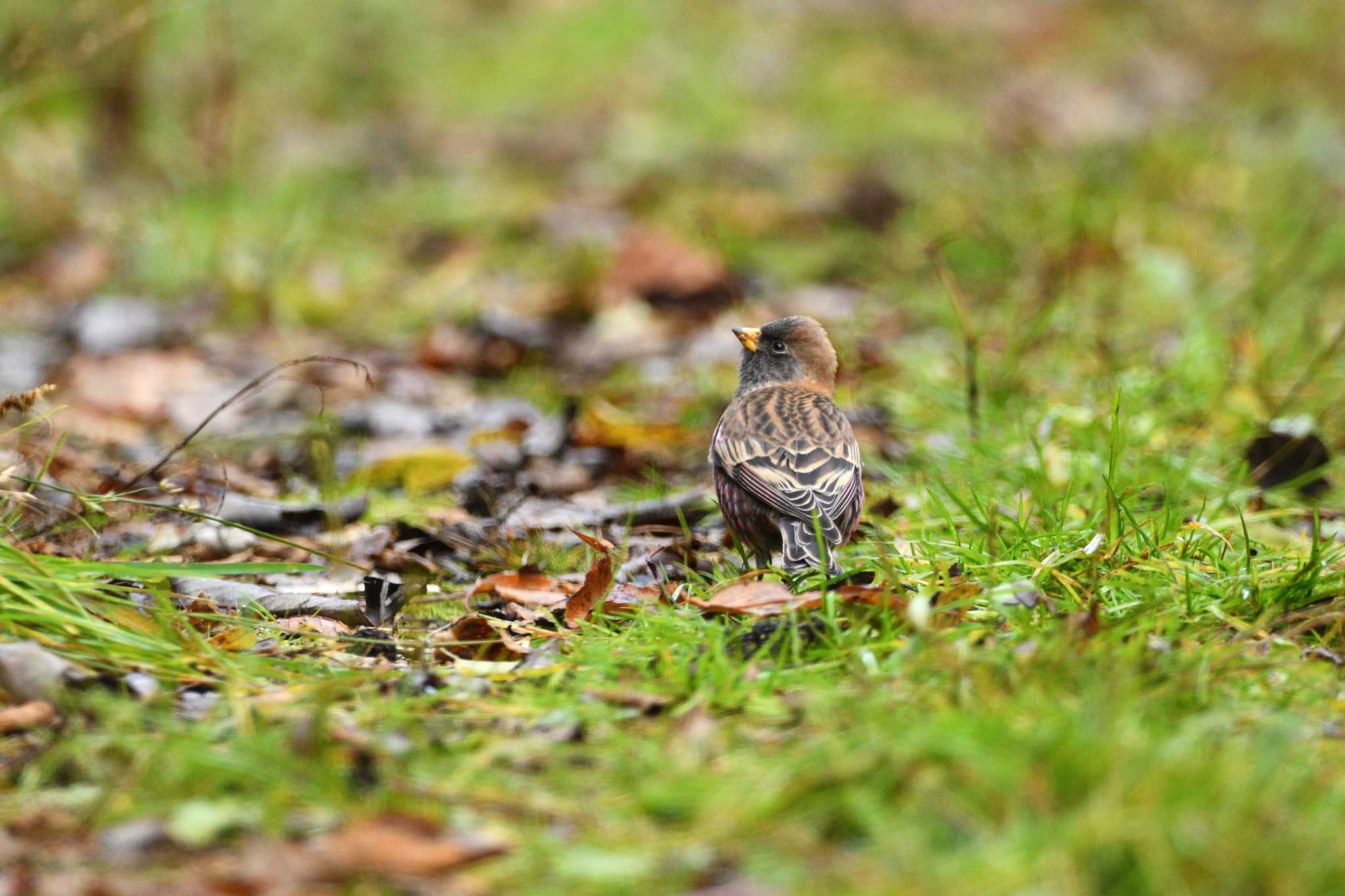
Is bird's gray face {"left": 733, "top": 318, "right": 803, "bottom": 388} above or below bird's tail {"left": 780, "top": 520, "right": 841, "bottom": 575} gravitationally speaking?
above

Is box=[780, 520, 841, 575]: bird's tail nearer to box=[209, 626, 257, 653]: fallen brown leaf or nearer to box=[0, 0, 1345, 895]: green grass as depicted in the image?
box=[0, 0, 1345, 895]: green grass

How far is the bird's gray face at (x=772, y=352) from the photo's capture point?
5.34 metres

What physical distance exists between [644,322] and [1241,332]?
3214 millimetres

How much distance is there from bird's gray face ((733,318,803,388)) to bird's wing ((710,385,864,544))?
47 centimetres

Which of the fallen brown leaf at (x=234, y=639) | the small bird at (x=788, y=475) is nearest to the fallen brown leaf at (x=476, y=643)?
the fallen brown leaf at (x=234, y=639)

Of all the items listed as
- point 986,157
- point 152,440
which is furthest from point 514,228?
point 152,440

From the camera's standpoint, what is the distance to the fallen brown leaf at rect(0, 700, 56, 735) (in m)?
2.89

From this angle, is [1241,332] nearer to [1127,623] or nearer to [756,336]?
[756,336]

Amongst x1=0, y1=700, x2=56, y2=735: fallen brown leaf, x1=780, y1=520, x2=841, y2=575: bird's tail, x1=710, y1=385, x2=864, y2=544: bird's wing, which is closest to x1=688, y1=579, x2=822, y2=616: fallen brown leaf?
x1=780, y1=520, x2=841, y2=575: bird's tail

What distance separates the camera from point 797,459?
4367mm

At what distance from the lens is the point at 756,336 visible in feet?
17.7

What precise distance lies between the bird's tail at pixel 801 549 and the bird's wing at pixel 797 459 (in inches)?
1.3

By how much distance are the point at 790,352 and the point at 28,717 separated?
318 centimetres

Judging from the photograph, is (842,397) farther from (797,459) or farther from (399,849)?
(399,849)
